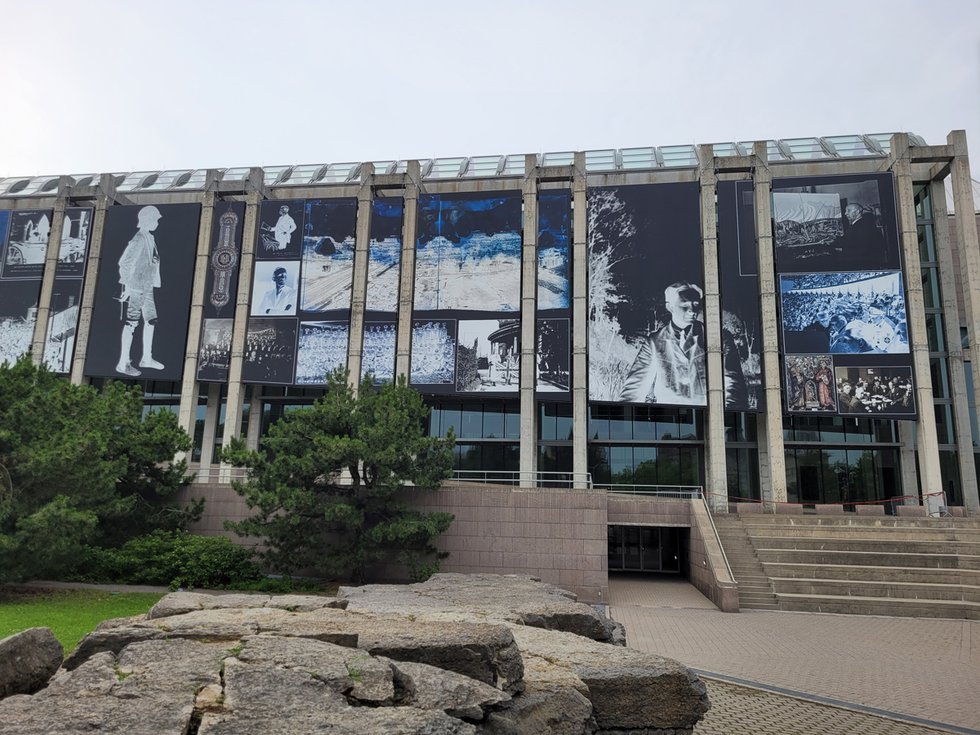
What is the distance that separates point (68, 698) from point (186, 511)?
67.1 ft

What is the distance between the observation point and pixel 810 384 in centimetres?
3145

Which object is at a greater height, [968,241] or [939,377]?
[968,241]

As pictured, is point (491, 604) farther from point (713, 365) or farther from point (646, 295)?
point (646, 295)

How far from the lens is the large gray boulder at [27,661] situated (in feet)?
17.3

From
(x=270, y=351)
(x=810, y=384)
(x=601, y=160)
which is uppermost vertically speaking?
(x=601, y=160)

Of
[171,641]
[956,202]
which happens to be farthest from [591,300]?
[171,641]

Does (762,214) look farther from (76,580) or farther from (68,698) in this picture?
(68,698)

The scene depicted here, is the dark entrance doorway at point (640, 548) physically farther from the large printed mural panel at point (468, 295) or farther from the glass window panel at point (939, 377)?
the glass window panel at point (939, 377)

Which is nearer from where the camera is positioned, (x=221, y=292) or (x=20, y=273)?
(x=221, y=292)

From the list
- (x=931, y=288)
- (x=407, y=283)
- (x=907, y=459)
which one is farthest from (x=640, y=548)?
(x=931, y=288)

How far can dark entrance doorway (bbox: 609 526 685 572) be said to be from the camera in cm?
3123

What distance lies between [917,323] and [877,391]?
149 inches

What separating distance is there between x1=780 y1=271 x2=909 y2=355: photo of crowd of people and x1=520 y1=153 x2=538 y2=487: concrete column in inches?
463

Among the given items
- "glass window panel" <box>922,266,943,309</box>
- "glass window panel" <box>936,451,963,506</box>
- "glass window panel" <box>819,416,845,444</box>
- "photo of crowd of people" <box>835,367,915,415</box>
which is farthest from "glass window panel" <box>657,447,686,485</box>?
"glass window panel" <box>922,266,943,309</box>
